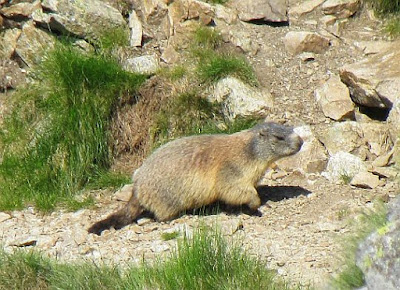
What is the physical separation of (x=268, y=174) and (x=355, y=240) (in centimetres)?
395

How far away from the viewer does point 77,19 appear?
37.3 feet

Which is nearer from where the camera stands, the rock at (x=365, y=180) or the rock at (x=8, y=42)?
the rock at (x=365, y=180)

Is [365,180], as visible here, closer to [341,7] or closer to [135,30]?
[341,7]

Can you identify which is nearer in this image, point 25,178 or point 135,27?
point 25,178

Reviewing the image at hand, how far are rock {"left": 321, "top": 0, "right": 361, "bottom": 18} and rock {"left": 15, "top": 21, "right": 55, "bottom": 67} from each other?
378 centimetres

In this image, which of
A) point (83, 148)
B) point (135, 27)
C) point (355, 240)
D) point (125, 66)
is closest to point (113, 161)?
point (83, 148)

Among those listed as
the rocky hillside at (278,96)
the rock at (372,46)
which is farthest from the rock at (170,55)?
the rock at (372,46)

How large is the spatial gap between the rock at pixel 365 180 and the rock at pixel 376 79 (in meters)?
1.09

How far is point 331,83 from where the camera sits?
11109 mm

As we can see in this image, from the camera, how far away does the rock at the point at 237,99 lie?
10883mm

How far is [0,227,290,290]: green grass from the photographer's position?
23.0 ft

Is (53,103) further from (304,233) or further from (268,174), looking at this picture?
(304,233)

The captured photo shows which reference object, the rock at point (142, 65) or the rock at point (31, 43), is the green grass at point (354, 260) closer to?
the rock at point (142, 65)

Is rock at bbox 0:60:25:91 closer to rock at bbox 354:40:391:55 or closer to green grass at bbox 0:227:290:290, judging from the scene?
green grass at bbox 0:227:290:290
